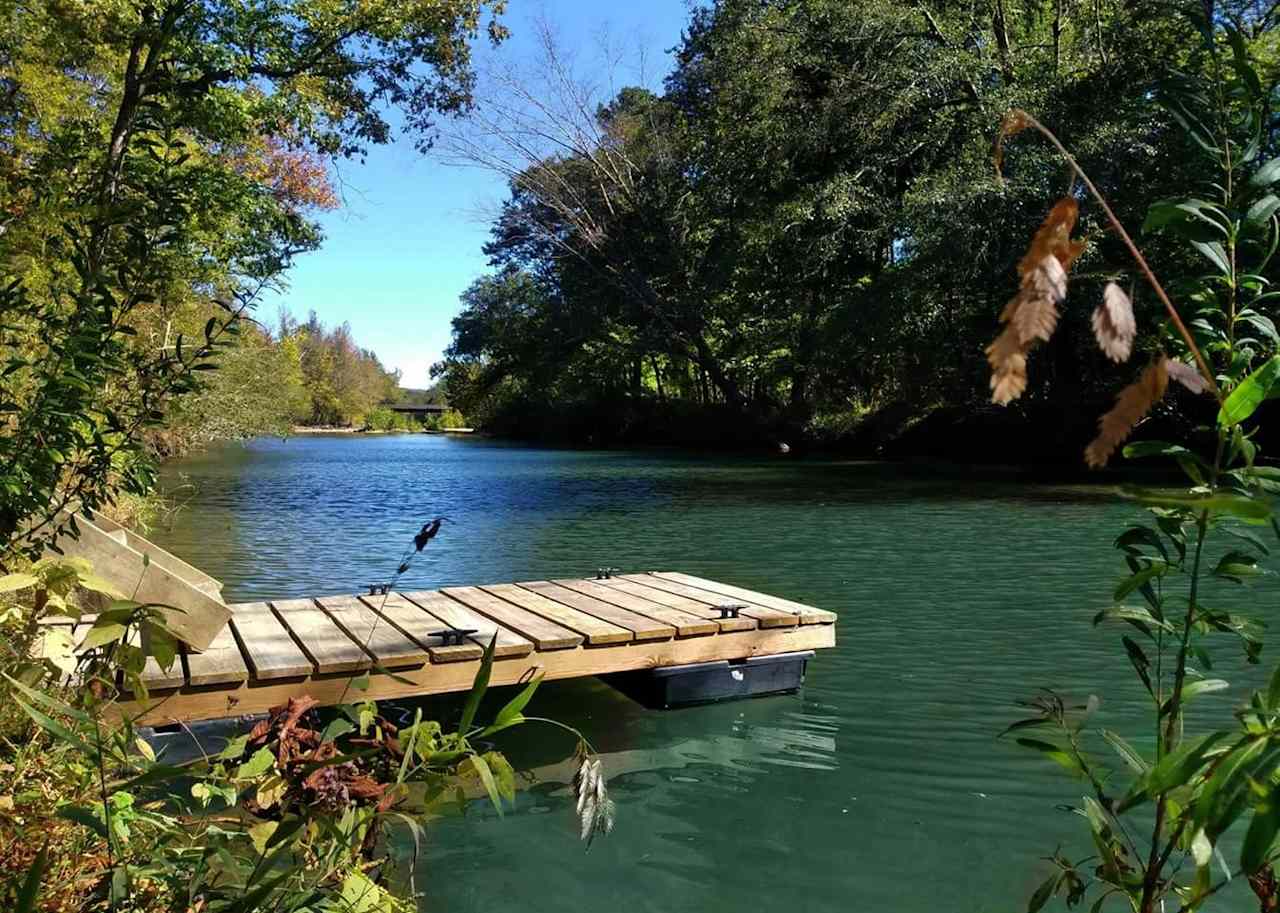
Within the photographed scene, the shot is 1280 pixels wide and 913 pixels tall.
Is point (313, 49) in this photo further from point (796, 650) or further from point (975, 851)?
point (975, 851)

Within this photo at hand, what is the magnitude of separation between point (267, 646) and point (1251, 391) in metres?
4.25

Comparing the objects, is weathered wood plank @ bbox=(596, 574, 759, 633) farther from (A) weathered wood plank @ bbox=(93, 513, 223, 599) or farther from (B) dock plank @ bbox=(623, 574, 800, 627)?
(A) weathered wood plank @ bbox=(93, 513, 223, 599)

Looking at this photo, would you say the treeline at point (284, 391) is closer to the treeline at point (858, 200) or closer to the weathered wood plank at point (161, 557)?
the weathered wood plank at point (161, 557)

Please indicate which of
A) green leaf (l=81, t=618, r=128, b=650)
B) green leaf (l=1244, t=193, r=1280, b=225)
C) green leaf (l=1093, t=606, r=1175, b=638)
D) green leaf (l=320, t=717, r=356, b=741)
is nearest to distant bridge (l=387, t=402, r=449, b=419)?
green leaf (l=320, t=717, r=356, b=741)

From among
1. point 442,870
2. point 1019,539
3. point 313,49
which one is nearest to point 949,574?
point 1019,539

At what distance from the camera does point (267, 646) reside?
179 inches

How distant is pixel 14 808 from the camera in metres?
2.08

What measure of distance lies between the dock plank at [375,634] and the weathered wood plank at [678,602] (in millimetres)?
1536

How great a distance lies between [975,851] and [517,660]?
205cm

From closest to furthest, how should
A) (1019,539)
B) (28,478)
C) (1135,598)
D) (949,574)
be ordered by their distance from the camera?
(28,478)
(1135,598)
(949,574)
(1019,539)

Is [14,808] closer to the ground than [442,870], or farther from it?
farther from it

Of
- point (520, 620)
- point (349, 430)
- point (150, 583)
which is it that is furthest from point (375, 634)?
point (349, 430)

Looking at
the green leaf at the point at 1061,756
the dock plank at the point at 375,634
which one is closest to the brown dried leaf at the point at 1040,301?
the green leaf at the point at 1061,756

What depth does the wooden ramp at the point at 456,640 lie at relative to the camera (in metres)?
4.12
